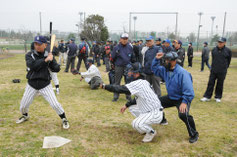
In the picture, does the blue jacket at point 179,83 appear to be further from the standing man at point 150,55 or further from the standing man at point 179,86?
the standing man at point 150,55

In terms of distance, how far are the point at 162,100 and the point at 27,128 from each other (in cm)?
297

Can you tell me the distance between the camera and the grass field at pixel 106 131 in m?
3.65

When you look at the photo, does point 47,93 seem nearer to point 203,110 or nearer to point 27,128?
point 27,128

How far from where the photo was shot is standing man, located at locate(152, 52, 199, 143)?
3650 mm

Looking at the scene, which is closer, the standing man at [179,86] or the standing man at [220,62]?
the standing man at [179,86]

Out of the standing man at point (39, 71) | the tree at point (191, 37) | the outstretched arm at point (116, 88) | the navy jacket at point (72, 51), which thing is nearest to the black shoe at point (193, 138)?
the outstretched arm at point (116, 88)

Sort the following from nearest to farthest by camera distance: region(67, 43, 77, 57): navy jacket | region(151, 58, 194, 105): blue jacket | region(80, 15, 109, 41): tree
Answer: region(151, 58, 194, 105): blue jacket → region(67, 43, 77, 57): navy jacket → region(80, 15, 109, 41): tree

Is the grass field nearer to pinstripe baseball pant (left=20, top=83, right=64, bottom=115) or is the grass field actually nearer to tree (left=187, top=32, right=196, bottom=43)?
→ pinstripe baseball pant (left=20, top=83, right=64, bottom=115)

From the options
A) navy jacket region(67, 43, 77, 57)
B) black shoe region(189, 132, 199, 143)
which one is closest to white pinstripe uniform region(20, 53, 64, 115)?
black shoe region(189, 132, 199, 143)

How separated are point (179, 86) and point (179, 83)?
2.9 inches

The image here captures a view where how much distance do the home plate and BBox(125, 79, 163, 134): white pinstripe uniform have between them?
1.37m

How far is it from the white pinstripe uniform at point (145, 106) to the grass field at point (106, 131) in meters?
0.41

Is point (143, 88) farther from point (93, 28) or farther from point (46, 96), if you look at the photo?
point (93, 28)

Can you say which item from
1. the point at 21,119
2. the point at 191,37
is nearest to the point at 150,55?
the point at 21,119
